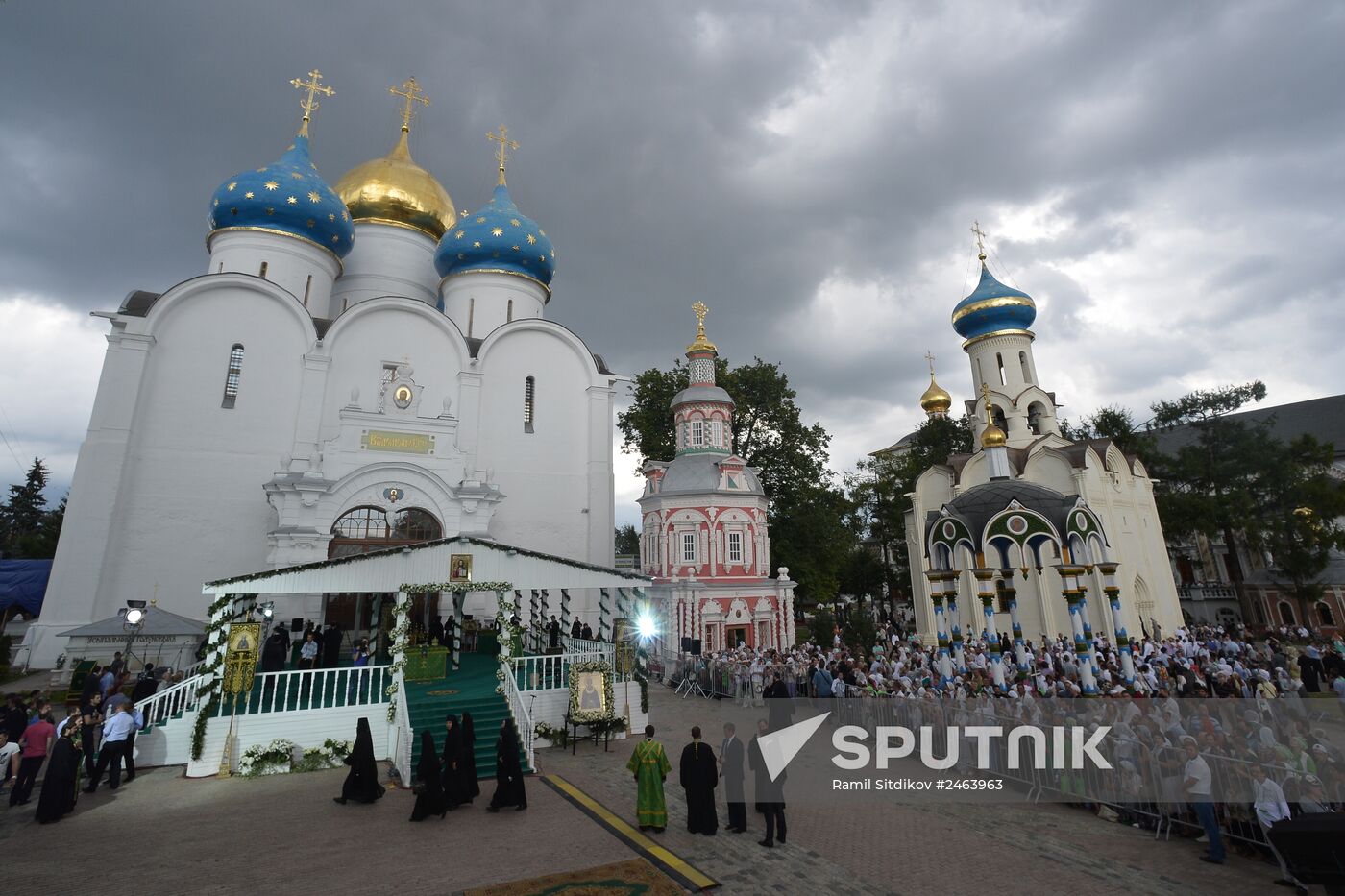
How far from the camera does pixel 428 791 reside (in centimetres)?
776

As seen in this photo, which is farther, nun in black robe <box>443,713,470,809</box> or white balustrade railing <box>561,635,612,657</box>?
white balustrade railing <box>561,635,612,657</box>

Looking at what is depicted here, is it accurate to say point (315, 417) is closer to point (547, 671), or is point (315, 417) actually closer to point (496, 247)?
point (496, 247)

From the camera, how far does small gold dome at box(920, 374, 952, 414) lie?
42000 mm

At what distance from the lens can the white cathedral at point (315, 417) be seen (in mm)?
16734

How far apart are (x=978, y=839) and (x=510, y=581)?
28.1 feet

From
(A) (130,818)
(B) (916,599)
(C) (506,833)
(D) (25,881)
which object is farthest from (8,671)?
(B) (916,599)

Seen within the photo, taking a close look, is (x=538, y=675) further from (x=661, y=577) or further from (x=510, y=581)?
(x=661, y=577)

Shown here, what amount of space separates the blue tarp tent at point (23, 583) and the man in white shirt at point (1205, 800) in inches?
1380

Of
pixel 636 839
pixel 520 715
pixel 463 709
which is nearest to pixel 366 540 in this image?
pixel 463 709

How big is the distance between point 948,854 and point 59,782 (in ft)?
35.2

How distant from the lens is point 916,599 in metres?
27.7

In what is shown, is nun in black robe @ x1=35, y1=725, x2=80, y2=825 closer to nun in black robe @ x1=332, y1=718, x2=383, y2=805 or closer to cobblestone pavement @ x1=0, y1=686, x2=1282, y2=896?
cobblestone pavement @ x1=0, y1=686, x2=1282, y2=896

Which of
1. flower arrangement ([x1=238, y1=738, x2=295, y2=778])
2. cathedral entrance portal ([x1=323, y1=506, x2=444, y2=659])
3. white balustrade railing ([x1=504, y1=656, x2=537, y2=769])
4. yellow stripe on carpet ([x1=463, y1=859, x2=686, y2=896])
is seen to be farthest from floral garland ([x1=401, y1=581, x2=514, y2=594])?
cathedral entrance portal ([x1=323, y1=506, x2=444, y2=659])

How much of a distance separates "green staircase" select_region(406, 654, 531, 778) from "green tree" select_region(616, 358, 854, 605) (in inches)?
764
